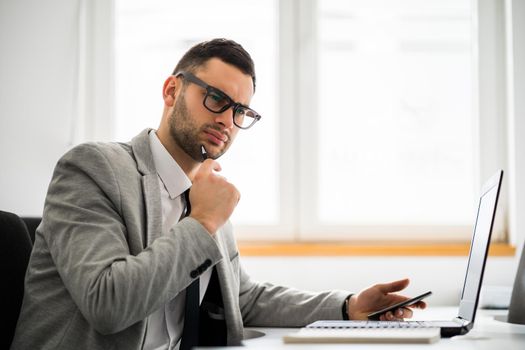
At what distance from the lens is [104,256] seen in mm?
1231

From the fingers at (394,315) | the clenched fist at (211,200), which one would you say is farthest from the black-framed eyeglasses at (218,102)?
the fingers at (394,315)

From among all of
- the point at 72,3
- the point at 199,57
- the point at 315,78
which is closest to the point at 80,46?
the point at 72,3

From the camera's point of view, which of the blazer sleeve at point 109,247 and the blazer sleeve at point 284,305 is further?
the blazer sleeve at point 284,305

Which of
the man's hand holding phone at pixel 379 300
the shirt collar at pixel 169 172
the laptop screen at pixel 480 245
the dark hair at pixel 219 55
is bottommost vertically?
the man's hand holding phone at pixel 379 300

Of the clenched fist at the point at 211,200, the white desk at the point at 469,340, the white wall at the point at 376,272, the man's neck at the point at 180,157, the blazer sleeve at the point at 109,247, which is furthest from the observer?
the white wall at the point at 376,272

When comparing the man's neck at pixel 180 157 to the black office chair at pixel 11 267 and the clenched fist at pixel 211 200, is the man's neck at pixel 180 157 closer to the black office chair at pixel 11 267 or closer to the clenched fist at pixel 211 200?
the clenched fist at pixel 211 200

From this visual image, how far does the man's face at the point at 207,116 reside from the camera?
1621 millimetres

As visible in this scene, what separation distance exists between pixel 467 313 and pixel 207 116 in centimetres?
75

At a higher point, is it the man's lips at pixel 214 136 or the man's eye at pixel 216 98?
the man's eye at pixel 216 98

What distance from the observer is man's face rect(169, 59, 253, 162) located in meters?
1.62

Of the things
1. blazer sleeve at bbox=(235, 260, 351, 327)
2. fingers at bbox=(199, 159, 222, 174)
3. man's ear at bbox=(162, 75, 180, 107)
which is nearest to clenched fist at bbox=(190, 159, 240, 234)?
fingers at bbox=(199, 159, 222, 174)

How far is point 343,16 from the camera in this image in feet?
9.70

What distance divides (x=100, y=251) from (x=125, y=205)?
0.45ft

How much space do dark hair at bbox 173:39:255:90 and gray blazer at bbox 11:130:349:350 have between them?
288 millimetres
